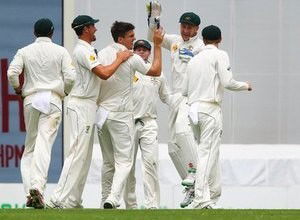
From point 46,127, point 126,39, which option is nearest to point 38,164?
point 46,127

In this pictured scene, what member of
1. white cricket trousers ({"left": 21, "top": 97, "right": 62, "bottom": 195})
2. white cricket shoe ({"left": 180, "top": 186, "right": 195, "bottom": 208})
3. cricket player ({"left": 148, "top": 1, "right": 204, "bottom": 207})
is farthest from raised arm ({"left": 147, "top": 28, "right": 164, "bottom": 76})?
white cricket shoe ({"left": 180, "top": 186, "right": 195, "bottom": 208})

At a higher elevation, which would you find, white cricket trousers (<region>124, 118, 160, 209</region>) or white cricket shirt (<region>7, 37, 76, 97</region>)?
white cricket shirt (<region>7, 37, 76, 97</region>)

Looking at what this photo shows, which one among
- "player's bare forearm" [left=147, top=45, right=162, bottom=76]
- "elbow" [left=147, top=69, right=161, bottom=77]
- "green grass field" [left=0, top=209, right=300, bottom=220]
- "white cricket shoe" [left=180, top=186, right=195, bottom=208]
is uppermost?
"player's bare forearm" [left=147, top=45, right=162, bottom=76]

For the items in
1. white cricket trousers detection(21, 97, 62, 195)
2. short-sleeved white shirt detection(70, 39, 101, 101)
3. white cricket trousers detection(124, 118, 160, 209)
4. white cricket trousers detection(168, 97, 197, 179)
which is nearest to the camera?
short-sleeved white shirt detection(70, 39, 101, 101)

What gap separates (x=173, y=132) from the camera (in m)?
23.6

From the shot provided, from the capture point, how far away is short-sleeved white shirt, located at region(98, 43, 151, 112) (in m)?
21.5

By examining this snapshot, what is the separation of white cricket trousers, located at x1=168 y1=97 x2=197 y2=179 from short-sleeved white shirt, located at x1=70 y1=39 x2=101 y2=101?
206 cm

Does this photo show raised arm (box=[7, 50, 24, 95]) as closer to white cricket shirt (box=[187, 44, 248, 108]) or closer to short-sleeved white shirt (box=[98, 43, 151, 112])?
short-sleeved white shirt (box=[98, 43, 151, 112])

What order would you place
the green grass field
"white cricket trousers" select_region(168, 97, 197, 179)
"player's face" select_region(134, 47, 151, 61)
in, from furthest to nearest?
"player's face" select_region(134, 47, 151, 61)
"white cricket trousers" select_region(168, 97, 197, 179)
the green grass field

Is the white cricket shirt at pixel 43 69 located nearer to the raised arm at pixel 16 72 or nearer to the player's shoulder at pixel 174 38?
the raised arm at pixel 16 72

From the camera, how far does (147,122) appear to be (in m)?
23.6

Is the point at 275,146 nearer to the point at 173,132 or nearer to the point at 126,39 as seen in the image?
the point at 173,132

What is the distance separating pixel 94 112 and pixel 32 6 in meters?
6.15

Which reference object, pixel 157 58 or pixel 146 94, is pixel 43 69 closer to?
pixel 157 58
